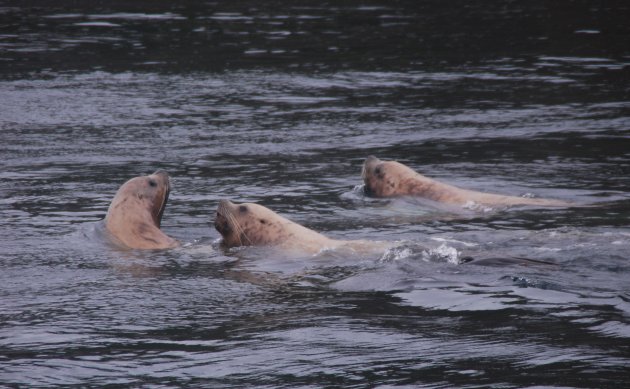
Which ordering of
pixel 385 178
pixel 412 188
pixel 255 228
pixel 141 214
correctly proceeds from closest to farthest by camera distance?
pixel 255 228
pixel 141 214
pixel 412 188
pixel 385 178

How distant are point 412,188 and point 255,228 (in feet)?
8.46

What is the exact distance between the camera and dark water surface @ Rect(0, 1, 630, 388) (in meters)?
5.84

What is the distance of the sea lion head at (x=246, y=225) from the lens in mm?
8867

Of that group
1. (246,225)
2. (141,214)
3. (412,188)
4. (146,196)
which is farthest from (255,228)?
(412,188)

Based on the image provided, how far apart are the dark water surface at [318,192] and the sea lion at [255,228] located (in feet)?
0.61

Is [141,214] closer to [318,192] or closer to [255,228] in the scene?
[255,228]

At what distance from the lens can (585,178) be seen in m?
11.1

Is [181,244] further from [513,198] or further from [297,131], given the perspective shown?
[297,131]

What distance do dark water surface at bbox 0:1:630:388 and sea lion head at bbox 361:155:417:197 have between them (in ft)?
0.63

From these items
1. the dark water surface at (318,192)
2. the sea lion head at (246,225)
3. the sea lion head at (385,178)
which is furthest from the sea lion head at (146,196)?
the sea lion head at (385,178)

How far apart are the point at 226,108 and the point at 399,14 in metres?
9.61

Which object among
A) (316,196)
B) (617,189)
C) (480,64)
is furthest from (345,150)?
(480,64)

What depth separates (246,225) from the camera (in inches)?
353

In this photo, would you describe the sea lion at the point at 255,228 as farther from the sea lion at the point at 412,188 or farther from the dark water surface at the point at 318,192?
the sea lion at the point at 412,188
